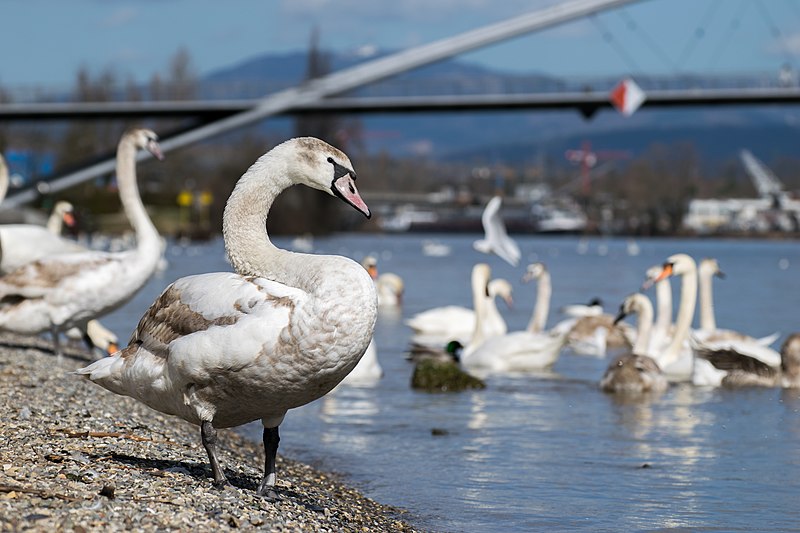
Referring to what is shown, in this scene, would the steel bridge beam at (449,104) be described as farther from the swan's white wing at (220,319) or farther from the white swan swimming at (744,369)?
the swan's white wing at (220,319)

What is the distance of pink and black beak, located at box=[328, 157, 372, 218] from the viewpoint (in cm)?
499

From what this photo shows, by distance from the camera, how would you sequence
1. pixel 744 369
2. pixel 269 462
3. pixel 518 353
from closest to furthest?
pixel 269 462
pixel 744 369
pixel 518 353

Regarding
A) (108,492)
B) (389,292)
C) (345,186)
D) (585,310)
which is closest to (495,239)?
(585,310)

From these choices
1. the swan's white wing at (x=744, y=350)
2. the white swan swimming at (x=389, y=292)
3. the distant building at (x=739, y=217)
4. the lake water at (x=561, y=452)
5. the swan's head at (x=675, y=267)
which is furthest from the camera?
the distant building at (x=739, y=217)

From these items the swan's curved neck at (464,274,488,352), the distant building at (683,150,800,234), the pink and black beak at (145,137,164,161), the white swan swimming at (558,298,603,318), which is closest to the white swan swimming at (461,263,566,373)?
the swan's curved neck at (464,274,488,352)

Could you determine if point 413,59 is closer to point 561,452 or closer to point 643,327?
point 643,327

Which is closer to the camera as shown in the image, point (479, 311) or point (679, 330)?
point (679, 330)

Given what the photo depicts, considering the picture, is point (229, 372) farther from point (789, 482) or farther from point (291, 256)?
point (789, 482)

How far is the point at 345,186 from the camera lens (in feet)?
16.6

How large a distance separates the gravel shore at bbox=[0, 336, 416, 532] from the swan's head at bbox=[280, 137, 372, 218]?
119 cm

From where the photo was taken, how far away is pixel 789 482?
293 inches

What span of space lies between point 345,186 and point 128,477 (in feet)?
4.47

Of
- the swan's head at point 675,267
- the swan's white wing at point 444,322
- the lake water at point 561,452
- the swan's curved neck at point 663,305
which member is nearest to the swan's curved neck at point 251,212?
the lake water at point 561,452

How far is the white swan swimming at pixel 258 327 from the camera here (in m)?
4.72
